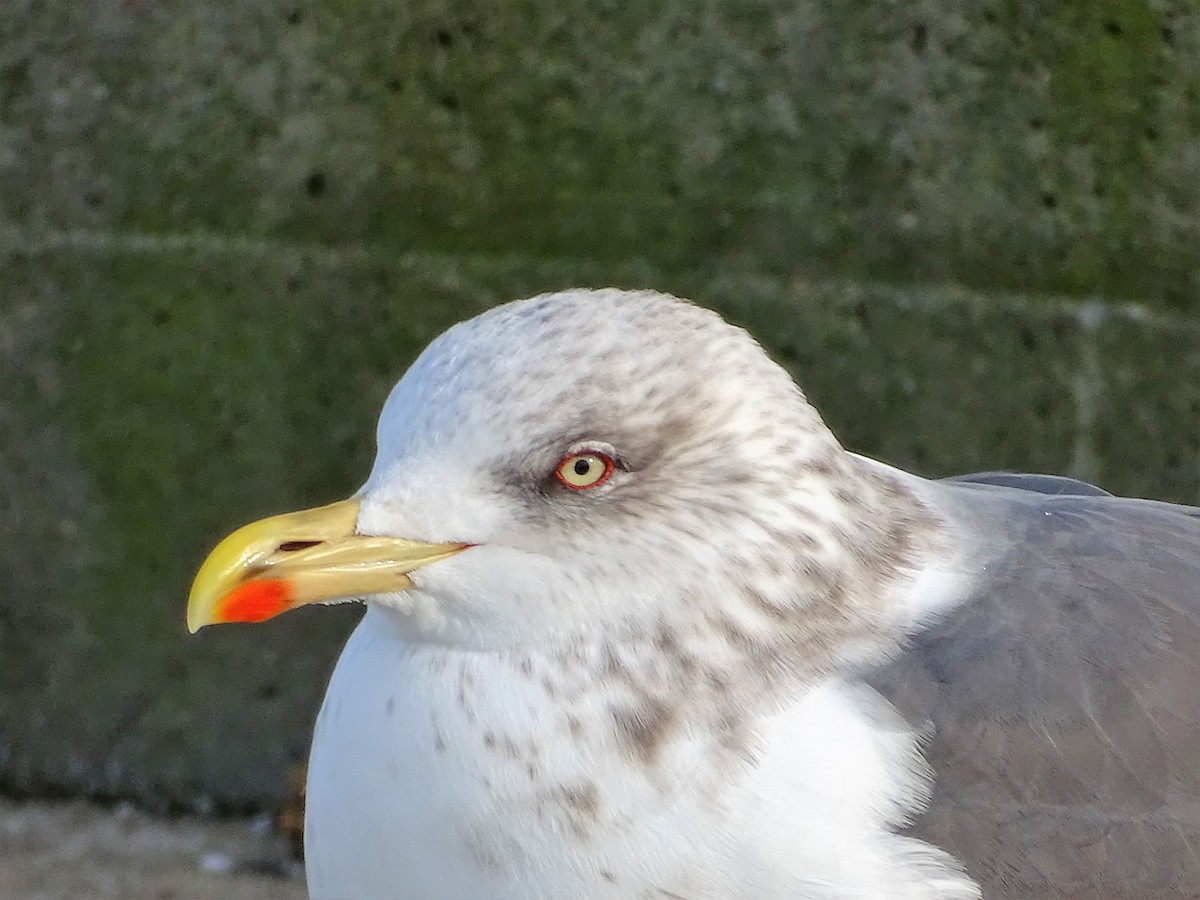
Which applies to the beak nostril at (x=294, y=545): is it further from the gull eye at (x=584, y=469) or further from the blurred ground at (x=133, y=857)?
the blurred ground at (x=133, y=857)

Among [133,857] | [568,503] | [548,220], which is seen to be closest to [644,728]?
[568,503]

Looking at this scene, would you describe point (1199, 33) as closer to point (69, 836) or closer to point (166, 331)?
point (166, 331)

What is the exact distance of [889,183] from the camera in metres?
2.12

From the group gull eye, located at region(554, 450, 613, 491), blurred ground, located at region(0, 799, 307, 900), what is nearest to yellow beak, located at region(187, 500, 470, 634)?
gull eye, located at region(554, 450, 613, 491)

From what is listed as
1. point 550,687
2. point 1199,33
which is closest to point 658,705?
point 550,687

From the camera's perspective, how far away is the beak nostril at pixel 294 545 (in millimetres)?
982

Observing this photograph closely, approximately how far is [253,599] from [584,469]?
0.28 m

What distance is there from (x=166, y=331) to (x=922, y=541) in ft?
5.06

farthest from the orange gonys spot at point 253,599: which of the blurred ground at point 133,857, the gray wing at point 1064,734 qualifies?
the blurred ground at point 133,857

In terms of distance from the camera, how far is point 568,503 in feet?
3.31

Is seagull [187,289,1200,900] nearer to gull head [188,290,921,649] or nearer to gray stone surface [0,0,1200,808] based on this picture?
gull head [188,290,921,649]

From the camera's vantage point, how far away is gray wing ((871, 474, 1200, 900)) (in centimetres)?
103

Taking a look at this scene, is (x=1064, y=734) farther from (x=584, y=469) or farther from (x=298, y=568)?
(x=298, y=568)

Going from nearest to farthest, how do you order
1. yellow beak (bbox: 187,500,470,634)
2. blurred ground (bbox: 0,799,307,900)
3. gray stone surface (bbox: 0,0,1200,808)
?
yellow beak (bbox: 187,500,470,634) < gray stone surface (bbox: 0,0,1200,808) < blurred ground (bbox: 0,799,307,900)
